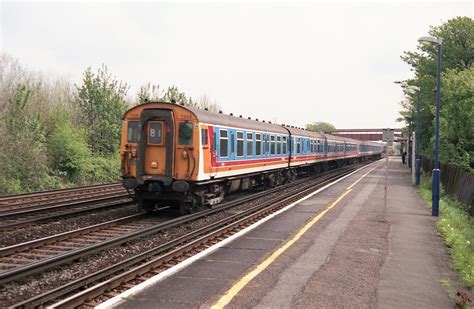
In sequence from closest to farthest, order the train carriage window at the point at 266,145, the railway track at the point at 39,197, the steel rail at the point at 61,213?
1. the steel rail at the point at 61,213
2. the railway track at the point at 39,197
3. the train carriage window at the point at 266,145

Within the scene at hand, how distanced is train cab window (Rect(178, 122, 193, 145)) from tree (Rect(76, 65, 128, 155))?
64.0ft

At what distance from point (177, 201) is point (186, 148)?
1.91 metres

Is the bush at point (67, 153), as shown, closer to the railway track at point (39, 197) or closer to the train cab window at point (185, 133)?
the railway track at point (39, 197)

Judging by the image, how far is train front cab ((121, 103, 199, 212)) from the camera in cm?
1401

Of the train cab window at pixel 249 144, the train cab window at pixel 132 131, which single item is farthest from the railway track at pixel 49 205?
the train cab window at pixel 249 144

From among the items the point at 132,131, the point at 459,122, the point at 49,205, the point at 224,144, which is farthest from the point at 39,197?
the point at 459,122

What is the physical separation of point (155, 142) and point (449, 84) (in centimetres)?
2122

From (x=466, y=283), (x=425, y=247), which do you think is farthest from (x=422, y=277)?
(x=425, y=247)

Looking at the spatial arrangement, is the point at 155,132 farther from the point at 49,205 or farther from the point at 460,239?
the point at 460,239

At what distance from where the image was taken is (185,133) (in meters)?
14.1

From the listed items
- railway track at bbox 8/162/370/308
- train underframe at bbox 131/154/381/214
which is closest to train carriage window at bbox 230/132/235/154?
train underframe at bbox 131/154/381/214

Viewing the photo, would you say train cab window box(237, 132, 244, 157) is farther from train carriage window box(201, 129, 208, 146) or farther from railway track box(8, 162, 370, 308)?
train carriage window box(201, 129, 208, 146)

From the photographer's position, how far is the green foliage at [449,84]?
27.2 m

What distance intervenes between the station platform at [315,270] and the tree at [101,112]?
21.0 meters
